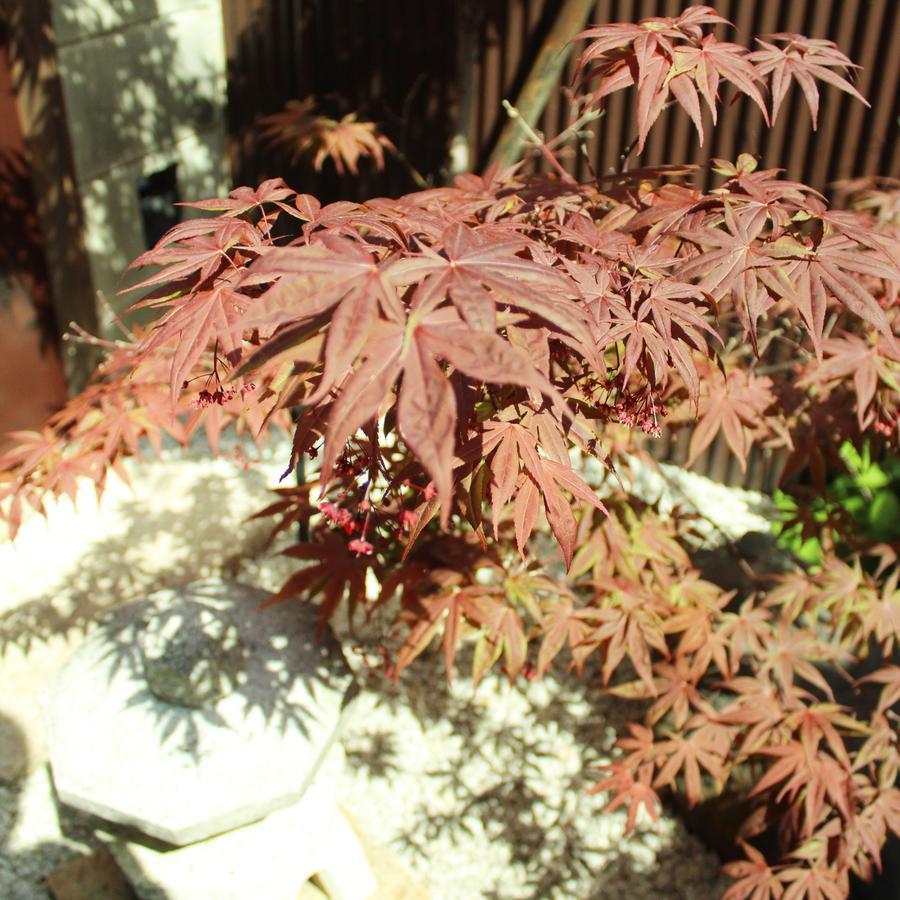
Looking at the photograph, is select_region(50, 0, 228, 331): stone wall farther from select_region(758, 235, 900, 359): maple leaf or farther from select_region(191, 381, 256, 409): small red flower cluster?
select_region(758, 235, 900, 359): maple leaf

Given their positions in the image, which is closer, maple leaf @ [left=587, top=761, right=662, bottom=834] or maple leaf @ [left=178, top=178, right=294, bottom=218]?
maple leaf @ [left=178, top=178, right=294, bottom=218]

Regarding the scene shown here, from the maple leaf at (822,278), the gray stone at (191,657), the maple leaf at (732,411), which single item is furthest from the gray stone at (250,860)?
the maple leaf at (822,278)

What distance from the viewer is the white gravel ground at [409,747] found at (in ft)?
11.2

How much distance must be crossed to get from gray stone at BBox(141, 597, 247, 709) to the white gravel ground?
702 mm

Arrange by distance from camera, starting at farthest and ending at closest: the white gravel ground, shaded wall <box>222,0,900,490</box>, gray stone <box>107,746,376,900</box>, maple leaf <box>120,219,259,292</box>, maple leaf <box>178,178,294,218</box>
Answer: shaded wall <box>222,0,900,490</box> → the white gravel ground → gray stone <box>107,746,376,900</box> → maple leaf <box>178,178,294,218</box> → maple leaf <box>120,219,259,292</box>

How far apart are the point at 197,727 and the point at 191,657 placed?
0.21m

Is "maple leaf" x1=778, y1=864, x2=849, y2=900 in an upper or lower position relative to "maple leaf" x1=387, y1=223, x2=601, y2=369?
lower

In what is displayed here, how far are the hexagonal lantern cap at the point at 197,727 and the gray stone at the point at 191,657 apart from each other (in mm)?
19

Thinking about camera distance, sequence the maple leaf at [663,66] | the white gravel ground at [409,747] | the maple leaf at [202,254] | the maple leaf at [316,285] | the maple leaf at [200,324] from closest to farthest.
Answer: the maple leaf at [316,285] < the maple leaf at [200,324] < the maple leaf at [202,254] < the maple leaf at [663,66] < the white gravel ground at [409,747]

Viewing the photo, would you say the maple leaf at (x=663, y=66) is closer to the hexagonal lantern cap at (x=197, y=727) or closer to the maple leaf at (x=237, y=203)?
the maple leaf at (x=237, y=203)

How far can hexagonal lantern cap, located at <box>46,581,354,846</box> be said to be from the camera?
2674 mm

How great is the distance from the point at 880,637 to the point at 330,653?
170 centimetres

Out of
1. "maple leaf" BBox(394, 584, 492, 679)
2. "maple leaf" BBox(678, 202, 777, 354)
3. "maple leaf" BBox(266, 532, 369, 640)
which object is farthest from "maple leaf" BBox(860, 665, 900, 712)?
"maple leaf" BBox(266, 532, 369, 640)

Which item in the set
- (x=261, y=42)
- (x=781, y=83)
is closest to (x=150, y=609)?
(x=781, y=83)
